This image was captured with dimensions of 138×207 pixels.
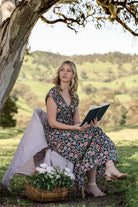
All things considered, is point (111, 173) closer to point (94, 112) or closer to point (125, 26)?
point (94, 112)

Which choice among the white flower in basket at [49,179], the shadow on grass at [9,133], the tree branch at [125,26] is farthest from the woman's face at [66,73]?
the shadow on grass at [9,133]

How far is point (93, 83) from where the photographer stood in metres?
65.2

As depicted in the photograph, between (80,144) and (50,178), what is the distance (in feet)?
1.75

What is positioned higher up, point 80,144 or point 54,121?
point 54,121

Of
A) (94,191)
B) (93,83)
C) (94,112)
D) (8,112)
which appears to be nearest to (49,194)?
(94,191)

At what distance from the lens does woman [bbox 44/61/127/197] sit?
3.50 m

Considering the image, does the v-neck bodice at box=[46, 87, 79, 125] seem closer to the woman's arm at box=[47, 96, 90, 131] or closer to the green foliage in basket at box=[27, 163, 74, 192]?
the woman's arm at box=[47, 96, 90, 131]

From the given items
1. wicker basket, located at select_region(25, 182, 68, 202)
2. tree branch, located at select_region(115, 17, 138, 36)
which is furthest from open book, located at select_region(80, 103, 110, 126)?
tree branch, located at select_region(115, 17, 138, 36)

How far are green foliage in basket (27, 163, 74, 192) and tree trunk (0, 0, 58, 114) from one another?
852 millimetres

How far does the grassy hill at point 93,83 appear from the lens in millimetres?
37438

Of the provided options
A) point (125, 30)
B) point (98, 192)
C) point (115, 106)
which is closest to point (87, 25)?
point (125, 30)

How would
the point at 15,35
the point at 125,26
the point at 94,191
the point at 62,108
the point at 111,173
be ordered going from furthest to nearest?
the point at 125,26 < the point at 62,108 < the point at 94,191 < the point at 111,173 < the point at 15,35

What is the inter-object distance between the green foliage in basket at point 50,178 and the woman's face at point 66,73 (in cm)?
116

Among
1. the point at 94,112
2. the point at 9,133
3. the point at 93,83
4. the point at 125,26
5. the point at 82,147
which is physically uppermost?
the point at 93,83
